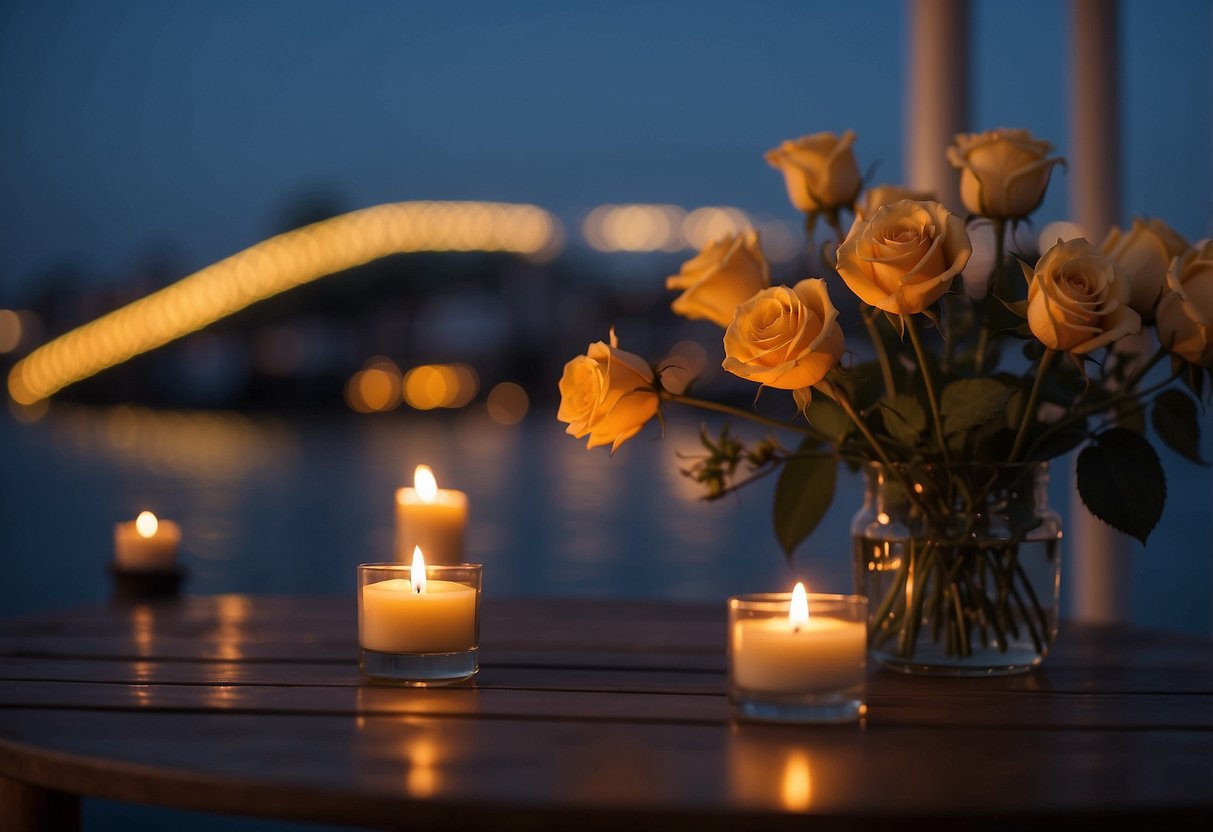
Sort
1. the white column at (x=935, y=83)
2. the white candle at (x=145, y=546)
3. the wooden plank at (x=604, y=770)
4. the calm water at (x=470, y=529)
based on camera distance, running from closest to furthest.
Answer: the wooden plank at (x=604, y=770), the white candle at (x=145, y=546), the white column at (x=935, y=83), the calm water at (x=470, y=529)

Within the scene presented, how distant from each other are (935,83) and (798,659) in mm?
1386

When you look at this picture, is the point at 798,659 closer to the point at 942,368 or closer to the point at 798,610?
the point at 798,610

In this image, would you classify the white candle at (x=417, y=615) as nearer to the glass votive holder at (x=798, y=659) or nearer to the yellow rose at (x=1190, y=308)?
the glass votive holder at (x=798, y=659)

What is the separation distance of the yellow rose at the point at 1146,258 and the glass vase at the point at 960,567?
13 centimetres

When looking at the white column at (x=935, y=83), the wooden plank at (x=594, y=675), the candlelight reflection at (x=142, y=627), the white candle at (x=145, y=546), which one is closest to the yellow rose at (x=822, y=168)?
the wooden plank at (x=594, y=675)

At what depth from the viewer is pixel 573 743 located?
A: 65 cm

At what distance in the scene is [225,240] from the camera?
27.6 m

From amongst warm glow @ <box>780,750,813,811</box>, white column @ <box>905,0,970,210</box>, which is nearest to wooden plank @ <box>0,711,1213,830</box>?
warm glow @ <box>780,750,813,811</box>

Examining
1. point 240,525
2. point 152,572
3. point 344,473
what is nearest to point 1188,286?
point 152,572

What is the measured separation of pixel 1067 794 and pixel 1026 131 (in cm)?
53

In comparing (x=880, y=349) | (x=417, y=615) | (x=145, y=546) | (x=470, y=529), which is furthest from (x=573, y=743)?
(x=470, y=529)

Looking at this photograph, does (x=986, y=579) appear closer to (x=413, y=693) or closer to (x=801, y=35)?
(x=413, y=693)

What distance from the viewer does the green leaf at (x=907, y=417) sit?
85cm

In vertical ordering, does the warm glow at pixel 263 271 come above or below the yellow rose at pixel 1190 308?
above
